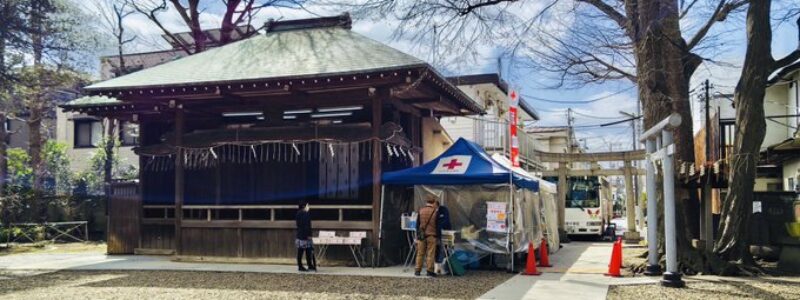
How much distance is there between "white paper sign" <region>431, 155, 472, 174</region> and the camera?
12633mm

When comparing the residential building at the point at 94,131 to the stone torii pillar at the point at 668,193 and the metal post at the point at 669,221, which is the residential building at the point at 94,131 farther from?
the metal post at the point at 669,221

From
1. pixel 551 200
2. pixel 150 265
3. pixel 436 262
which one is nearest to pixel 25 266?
pixel 150 265

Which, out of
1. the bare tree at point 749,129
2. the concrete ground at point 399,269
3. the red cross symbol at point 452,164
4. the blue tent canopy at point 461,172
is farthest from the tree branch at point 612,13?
the concrete ground at point 399,269

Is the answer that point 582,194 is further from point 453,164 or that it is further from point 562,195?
point 453,164

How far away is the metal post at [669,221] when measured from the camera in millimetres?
10297

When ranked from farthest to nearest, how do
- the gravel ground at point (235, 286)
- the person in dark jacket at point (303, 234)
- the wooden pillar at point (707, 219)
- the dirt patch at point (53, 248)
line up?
the dirt patch at point (53, 248), the wooden pillar at point (707, 219), the person in dark jacket at point (303, 234), the gravel ground at point (235, 286)

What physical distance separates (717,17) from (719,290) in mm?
5847

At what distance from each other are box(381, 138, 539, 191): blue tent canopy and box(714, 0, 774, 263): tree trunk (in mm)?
3866

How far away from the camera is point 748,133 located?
11789mm

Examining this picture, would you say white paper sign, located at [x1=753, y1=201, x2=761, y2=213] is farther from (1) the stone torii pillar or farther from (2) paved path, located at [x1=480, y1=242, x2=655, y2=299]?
(2) paved path, located at [x1=480, y1=242, x2=655, y2=299]

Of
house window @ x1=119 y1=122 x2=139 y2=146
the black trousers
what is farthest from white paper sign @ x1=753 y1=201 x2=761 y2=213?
house window @ x1=119 y1=122 x2=139 y2=146

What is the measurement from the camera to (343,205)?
14.1 m

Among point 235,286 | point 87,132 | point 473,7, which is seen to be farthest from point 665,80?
point 87,132

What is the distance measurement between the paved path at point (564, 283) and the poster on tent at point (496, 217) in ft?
3.44
